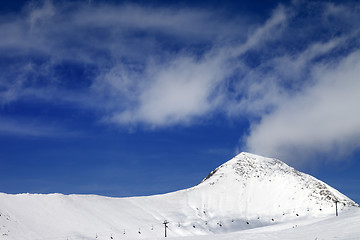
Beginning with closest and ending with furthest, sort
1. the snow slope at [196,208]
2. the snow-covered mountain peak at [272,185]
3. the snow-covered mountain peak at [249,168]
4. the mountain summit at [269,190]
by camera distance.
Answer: the snow slope at [196,208]
the mountain summit at [269,190]
the snow-covered mountain peak at [272,185]
the snow-covered mountain peak at [249,168]

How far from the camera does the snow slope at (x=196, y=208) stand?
351 feet

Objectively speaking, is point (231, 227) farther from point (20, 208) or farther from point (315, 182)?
point (20, 208)

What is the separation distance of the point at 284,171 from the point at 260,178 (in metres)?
14.2

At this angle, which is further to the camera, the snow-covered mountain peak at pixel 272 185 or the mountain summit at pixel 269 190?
the snow-covered mountain peak at pixel 272 185

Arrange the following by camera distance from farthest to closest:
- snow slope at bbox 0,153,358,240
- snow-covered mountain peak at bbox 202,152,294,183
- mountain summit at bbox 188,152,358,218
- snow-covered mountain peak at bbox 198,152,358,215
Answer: snow-covered mountain peak at bbox 202,152,294,183
snow-covered mountain peak at bbox 198,152,358,215
mountain summit at bbox 188,152,358,218
snow slope at bbox 0,153,358,240

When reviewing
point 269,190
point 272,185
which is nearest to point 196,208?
point 269,190

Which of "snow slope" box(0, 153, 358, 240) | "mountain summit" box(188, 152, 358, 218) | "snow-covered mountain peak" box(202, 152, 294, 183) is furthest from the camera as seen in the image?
"snow-covered mountain peak" box(202, 152, 294, 183)

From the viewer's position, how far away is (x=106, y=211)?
422ft

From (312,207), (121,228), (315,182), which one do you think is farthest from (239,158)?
(121,228)

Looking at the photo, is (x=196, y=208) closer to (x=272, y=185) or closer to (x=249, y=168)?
(x=272, y=185)

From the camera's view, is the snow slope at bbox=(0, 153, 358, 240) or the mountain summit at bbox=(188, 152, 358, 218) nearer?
the snow slope at bbox=(0, 153, 358, 240)

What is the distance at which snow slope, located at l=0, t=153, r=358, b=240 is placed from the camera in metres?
107

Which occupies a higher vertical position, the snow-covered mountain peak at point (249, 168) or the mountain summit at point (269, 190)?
the snow-covered mountain peak at point (249, 168)

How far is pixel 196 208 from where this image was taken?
149375mm
